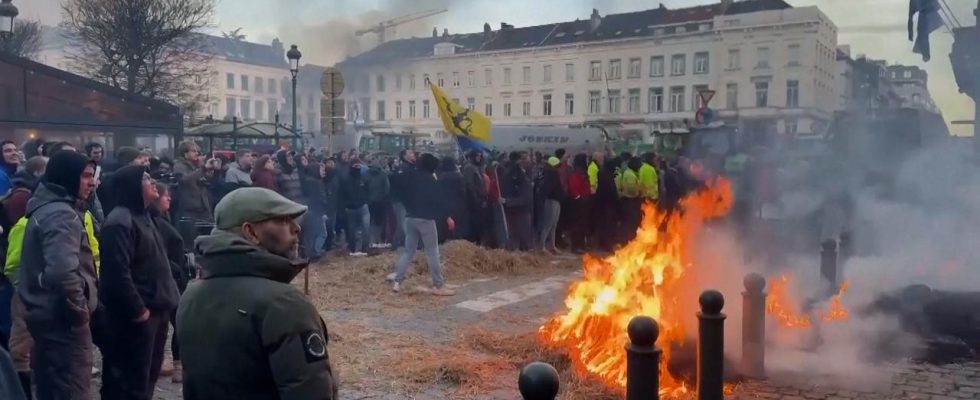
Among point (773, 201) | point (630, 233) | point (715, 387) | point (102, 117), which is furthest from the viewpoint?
point (102, 117)

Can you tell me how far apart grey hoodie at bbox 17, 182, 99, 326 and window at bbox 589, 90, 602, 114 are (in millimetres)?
49770

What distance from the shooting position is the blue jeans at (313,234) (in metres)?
12.3

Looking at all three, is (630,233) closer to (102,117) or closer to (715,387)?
(715,387)

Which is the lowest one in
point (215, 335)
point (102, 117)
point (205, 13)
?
point (215, 335)

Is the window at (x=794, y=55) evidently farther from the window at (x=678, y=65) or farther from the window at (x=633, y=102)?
the window at (x=633, y=102)

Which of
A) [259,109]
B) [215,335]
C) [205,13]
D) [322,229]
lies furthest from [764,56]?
[259,109]

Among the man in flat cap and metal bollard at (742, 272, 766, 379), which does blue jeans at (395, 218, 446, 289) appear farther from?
the man in flat cap

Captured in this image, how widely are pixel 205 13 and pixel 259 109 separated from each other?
192ft

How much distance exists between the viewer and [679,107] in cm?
5388

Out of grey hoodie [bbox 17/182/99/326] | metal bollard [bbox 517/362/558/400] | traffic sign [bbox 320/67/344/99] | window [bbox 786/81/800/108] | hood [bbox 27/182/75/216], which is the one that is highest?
window [bbox 786/81/800/108]

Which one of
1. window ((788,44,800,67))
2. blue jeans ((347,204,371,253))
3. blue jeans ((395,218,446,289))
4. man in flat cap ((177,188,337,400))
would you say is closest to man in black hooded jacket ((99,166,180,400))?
man in flat cap ((177,188,337,400))

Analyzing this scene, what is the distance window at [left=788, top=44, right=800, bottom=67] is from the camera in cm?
3900

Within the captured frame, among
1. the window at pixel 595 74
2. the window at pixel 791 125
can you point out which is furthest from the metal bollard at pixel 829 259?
the window at pixel 595 74

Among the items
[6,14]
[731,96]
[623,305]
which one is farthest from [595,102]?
[623,305]
